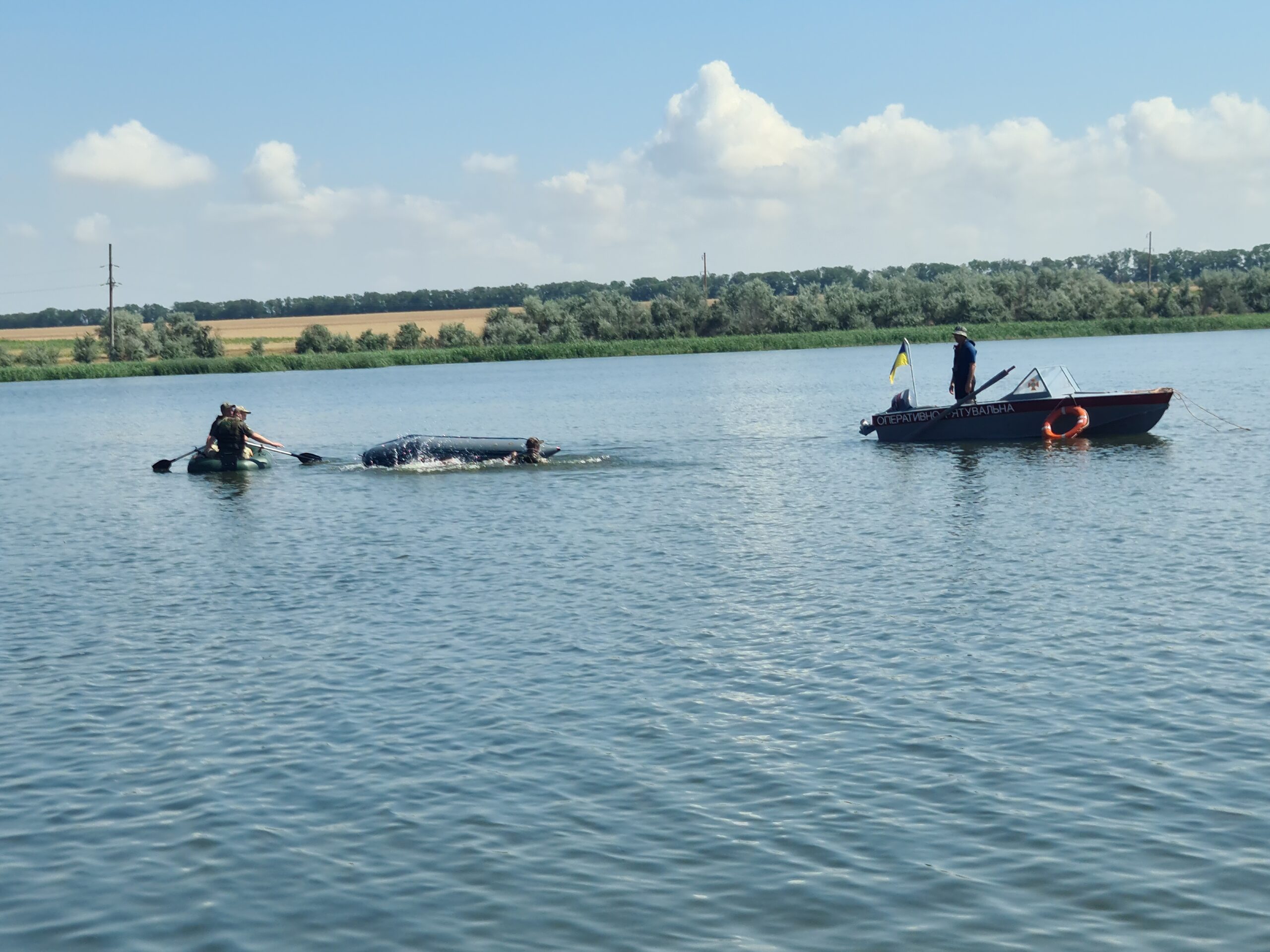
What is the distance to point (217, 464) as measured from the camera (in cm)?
3541

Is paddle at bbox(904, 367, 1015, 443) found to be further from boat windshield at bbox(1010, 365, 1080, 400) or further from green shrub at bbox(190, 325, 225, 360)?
green shrub at bbox(190, 325, 225, 360)

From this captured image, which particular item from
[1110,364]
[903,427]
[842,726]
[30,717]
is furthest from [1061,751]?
[1110,364]

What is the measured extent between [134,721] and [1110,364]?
6919 centimetres

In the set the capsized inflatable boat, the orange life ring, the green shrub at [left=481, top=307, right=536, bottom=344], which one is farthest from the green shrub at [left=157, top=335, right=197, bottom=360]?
the orange life ring

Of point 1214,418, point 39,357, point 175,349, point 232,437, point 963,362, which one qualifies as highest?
point 175,349

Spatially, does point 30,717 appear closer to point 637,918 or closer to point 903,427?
point 637,918

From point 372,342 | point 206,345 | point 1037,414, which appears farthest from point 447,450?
point 206,345

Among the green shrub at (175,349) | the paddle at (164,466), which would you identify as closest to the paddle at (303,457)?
the paddle at (164,466)

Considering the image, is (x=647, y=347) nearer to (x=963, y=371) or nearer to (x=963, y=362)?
(x=963, y=371)

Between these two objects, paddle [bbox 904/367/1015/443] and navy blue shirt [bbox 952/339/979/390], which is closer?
navy blue shirt [bbox 952/339/979/390]

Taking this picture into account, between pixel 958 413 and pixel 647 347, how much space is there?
8193 centimetres

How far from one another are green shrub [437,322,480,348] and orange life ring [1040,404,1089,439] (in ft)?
280

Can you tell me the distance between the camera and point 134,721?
12.7 m

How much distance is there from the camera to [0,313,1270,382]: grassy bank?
102 m
